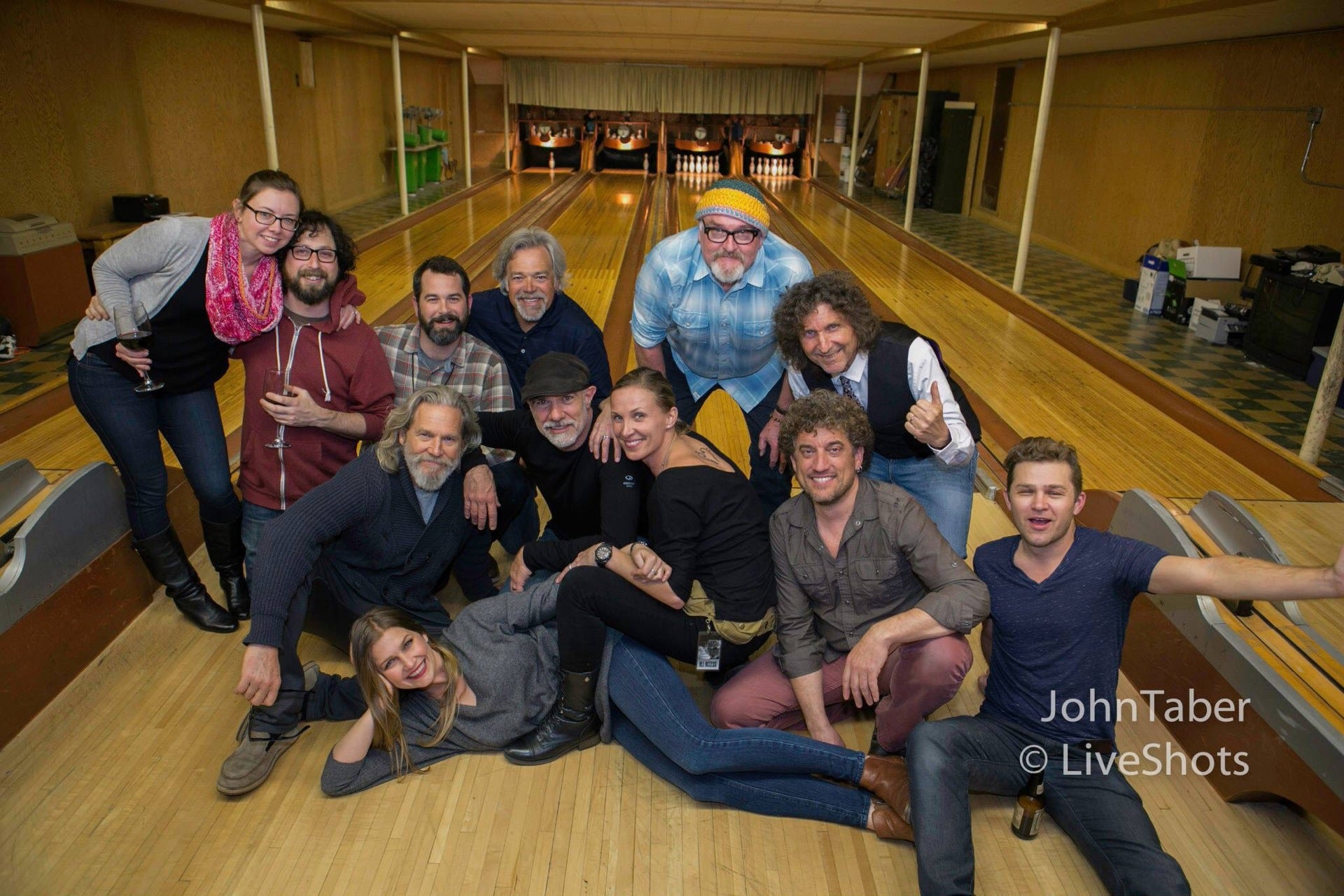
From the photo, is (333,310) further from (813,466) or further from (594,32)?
(594,32)

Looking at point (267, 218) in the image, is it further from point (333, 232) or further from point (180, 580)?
point (180, 580)

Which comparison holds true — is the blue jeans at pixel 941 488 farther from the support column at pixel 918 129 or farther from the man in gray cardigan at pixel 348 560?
the support column at pixel 918 129

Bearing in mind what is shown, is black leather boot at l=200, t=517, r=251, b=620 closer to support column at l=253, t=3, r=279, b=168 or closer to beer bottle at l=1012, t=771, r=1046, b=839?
beer bottle at l=1012, t=771, r=1046, b=839

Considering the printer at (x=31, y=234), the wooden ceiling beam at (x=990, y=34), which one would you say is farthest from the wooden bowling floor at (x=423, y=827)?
the wooden ceiling beam at (x=990, y=34)

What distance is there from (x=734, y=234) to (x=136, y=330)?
1.56 m

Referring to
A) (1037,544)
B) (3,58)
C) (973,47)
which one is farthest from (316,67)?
(1037,544)

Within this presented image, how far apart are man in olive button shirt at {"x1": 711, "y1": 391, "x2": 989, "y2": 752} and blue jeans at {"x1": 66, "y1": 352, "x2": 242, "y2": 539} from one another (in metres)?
1.50

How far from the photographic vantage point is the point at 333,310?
2527 millimetres

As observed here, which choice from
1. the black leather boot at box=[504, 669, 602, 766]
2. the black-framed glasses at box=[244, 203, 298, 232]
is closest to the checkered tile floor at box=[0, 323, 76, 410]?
the black-framed glasses at box=[244, 203, 298, 232]

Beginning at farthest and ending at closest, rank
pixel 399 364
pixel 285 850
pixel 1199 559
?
1. pixel 399 364
2. pixel 285 850
3. pixel 1199 559

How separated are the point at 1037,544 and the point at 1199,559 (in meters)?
0.29

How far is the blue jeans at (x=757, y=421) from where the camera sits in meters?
2.88

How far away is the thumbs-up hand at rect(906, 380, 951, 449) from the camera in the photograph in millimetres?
2242

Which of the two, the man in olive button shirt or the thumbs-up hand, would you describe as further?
the thumbs-up hand
